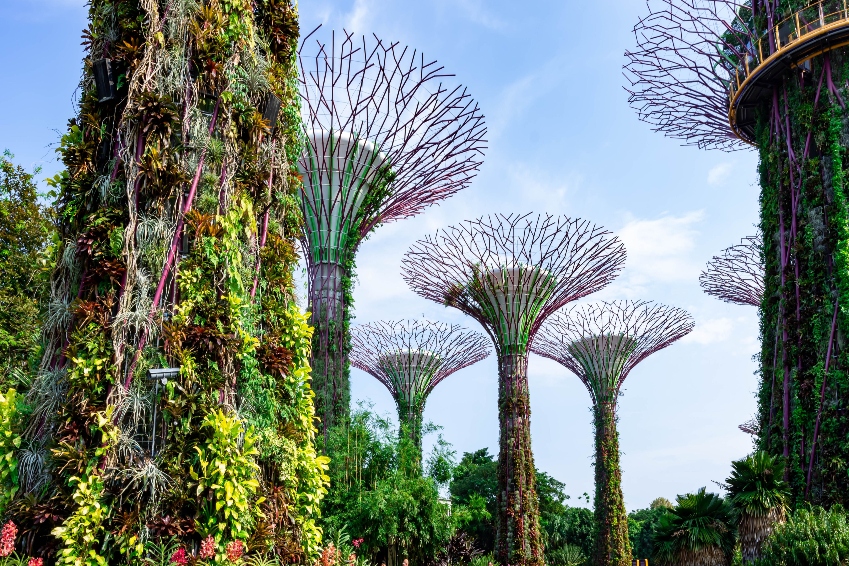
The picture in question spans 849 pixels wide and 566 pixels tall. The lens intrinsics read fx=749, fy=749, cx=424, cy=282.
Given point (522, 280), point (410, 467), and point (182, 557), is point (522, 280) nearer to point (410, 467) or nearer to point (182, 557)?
point (410, 467)

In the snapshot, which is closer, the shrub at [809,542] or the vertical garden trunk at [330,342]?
the shrub at [809,542]

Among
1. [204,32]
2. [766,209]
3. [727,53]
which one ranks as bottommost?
[204,32]

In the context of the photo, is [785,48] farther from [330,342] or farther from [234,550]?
[234,550]

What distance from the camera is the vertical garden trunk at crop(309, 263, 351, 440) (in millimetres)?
13672

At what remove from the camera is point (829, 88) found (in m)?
12.5

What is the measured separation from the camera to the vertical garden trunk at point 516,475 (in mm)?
18438

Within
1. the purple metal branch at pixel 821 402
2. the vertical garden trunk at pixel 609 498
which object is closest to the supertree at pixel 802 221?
the purple metal branch at pixel 821 402

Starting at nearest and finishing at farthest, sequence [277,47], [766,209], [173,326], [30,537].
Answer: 1. [30,537]
2. [173,326]
3. [277,47]
4. [766,209]

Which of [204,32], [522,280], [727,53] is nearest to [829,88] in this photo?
[727,53]

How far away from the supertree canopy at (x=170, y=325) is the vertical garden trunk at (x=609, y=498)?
2129cm

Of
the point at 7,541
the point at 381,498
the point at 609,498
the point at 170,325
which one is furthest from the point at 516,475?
the point at 7,541

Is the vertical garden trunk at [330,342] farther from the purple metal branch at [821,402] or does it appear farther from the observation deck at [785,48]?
the observation deck at [785,48]

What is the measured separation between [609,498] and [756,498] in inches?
632

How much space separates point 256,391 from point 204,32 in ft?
8.63
